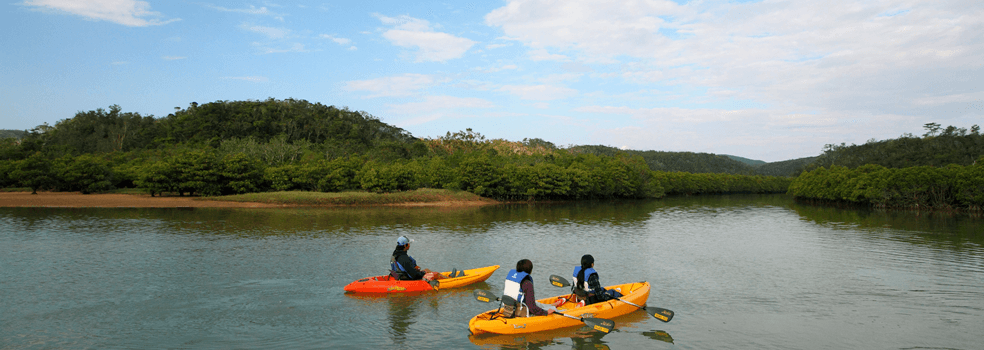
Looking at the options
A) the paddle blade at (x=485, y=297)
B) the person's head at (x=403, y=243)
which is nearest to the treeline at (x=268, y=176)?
the person's head at (x=403, y=243)

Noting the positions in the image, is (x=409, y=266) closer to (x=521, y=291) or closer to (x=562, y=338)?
(x=521, y=291)

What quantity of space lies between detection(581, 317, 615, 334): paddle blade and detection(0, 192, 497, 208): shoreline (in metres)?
50.3

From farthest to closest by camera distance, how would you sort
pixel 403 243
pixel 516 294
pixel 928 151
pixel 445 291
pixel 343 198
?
pixel 928 151 < pixel 343 198 < pixel 445 291 < pixel 403 243 < pixel 516 294

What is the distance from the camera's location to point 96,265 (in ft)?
65.2

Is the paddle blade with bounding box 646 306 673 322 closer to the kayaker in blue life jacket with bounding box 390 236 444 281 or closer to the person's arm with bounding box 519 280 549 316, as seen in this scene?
the person's arm with bounding box 519 280 549 316

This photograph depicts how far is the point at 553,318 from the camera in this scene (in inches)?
480

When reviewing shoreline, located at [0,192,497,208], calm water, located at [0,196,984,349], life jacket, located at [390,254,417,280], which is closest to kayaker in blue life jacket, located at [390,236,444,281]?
life jacket, located at [390,254,417,280]

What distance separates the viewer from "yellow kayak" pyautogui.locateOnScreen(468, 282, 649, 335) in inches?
459

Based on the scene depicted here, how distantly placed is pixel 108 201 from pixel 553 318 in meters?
59.4

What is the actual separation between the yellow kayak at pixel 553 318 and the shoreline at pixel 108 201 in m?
49.2

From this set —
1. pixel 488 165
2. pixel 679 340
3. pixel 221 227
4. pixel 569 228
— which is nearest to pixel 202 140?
pixel 488 165

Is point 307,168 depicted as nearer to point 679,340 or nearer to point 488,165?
point 488,165

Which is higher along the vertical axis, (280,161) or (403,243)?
(280,161)

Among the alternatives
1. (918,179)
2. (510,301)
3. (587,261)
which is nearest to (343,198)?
(587,261)
